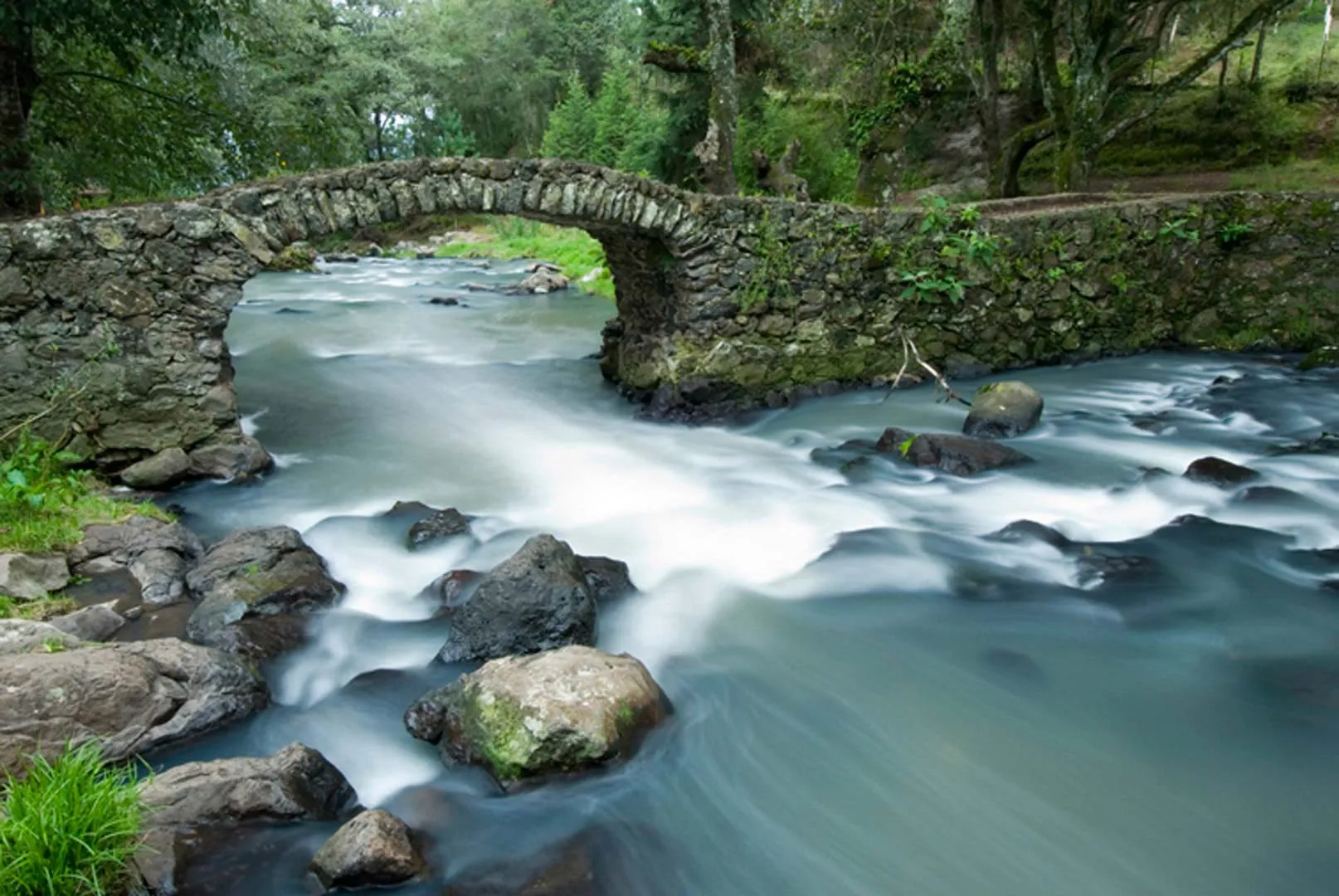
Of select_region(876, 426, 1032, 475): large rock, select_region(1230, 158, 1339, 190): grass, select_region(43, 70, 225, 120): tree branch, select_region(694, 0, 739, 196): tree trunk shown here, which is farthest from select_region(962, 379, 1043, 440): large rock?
select_region(1230, 158, 1339, 190): grass

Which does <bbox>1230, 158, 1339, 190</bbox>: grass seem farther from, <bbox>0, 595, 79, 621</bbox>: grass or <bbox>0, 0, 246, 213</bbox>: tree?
<bbox>0, 595, 79, 621</bbox>: grass

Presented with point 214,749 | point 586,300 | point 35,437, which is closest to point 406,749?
point 214,749

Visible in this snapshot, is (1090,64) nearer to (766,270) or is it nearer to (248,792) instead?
(766,270)

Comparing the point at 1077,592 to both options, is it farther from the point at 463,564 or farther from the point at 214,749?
the point at 214,749

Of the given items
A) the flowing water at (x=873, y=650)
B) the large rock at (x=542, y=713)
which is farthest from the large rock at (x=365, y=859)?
the large rock at (x=542, y=713)

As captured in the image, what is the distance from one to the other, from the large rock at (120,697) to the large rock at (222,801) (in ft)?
1.58

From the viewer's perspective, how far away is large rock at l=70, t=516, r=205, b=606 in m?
5.50

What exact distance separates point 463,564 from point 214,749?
2.35 m

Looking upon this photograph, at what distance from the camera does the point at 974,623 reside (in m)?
5.39

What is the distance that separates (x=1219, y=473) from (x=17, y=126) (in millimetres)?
10894

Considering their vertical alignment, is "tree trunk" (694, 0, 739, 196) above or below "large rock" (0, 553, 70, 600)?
above

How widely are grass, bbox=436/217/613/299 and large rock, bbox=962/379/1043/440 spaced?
12327 millimetres

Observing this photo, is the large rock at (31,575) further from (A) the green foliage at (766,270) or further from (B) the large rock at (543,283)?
(B) the large rock at (543,283)

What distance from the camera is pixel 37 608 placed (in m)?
4.98
